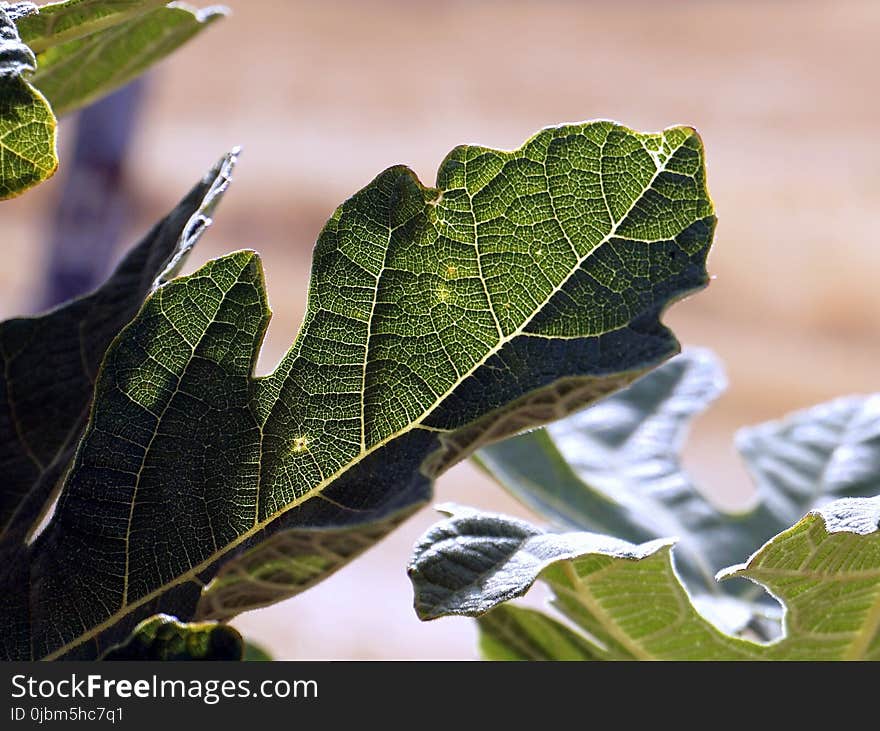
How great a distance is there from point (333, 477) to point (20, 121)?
121 mm

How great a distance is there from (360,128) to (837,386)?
154 centimetres

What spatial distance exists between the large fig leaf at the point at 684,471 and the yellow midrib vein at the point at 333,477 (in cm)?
Result: 24

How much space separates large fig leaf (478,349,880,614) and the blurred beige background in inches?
64.8

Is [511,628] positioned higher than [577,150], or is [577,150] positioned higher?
[577,150]

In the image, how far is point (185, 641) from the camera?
25 centimetres

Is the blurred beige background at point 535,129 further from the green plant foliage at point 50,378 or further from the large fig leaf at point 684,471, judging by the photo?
the green plant foliage at point 50,378

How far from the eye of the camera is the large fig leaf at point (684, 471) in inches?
20.6

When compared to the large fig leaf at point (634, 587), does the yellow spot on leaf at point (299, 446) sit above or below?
above

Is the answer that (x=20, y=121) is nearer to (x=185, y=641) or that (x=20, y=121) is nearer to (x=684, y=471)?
(x=185, y=641)

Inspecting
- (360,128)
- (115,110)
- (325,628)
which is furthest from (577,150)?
(360,128)

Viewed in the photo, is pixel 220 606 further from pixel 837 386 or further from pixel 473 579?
pixel 837 386

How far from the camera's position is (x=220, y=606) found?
0.92 ft

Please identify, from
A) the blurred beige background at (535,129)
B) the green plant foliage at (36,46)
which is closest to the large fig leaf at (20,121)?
the green plant foliage at (36,46)

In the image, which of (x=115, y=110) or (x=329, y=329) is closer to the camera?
(x=329, y=329)
